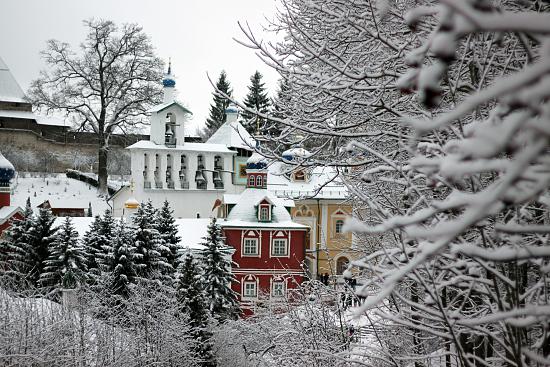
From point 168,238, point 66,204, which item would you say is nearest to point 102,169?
point 66,204

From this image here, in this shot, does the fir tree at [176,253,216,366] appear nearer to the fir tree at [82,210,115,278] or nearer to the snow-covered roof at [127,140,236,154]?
the fir tree at [82,210,115,278]

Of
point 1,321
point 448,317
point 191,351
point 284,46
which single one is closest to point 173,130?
point 191,351

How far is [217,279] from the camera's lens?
1942 cm

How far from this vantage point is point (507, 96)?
116 centimetres

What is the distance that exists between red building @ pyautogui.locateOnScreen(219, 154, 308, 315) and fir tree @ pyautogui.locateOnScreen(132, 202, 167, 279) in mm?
4110

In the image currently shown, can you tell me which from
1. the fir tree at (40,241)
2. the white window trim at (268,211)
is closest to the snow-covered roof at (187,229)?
the fir tree at (40,241)

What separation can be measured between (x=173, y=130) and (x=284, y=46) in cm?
2754

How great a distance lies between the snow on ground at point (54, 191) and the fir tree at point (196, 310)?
18247 mm

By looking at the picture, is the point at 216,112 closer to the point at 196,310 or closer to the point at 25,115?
the point at 25,115

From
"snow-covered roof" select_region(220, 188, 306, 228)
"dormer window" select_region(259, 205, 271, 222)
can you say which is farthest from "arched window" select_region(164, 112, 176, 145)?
"dormer window" select_region(259, 205, 271, 222)

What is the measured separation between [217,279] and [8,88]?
110ft

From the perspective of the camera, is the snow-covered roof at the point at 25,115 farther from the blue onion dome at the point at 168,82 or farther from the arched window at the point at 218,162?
the arched window at the point at 218,162

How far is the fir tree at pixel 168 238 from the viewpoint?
68.1ft

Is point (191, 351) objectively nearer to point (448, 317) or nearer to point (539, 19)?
point (448, 317)
